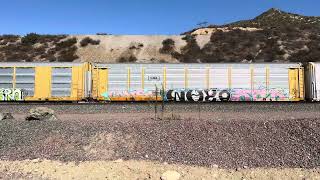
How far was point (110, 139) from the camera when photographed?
13.0 m

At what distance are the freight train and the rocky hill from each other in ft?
83.7

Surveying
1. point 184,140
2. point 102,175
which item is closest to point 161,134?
point 184,140

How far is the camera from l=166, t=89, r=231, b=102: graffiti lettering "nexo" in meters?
30.7

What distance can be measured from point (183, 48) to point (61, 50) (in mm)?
17670

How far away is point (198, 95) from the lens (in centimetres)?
3070

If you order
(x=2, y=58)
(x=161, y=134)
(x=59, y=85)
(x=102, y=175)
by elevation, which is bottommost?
(x=102, y=175)

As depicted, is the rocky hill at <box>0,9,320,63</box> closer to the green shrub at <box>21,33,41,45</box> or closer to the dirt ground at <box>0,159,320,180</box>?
the green shrub at <box>21,33,41,45</box>

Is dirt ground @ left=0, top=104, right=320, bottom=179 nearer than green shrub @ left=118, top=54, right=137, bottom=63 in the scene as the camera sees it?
Yes

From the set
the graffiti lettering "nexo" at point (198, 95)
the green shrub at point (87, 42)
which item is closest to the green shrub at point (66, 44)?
the green shrub at point (87, 42)

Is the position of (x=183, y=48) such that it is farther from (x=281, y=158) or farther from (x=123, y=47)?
(x=281, y=158)

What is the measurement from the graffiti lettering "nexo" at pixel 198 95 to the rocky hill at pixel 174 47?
26993mm

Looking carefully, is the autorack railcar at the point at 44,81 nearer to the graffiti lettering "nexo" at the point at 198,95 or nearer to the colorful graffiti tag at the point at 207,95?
the colorful graffiti tag at the point at 207,95

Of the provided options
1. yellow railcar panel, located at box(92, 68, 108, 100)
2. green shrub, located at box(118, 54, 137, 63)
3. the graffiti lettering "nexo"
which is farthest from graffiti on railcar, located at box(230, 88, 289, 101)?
green shrub, located at box(118, 54, 137, 63)

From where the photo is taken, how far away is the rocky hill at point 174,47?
5881 cm
